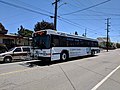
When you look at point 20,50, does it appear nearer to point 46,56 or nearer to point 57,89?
point 46,56

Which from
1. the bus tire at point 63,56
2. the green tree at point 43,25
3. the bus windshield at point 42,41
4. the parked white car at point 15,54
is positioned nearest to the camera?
the bus windshield at point 42,41

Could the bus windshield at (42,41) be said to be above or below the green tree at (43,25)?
below

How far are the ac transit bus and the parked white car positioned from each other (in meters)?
2.12

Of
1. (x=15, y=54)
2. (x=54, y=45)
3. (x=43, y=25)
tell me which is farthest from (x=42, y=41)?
(x=43, y=25)

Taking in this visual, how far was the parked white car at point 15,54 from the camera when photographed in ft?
50.7

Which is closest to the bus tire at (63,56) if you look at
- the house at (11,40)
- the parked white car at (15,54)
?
the parked white car at (15,54)

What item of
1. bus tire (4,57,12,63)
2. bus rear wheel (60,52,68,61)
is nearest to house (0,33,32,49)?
bus tire (4,57,12,63)

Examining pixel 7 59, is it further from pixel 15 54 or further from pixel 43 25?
pixel 43 25

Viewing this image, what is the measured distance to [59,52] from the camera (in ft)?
52.1

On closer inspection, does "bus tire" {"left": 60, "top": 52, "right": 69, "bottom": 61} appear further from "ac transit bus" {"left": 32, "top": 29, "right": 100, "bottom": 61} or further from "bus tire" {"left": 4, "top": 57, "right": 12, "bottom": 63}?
"bus tire" {"left": 4, "top": 57, "right": 12, "bottom": 63}

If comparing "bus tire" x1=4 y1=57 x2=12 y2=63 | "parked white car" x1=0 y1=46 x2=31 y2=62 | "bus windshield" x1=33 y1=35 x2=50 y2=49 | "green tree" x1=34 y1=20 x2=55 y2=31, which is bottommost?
"bus tire" x1=4 y1=57 x2=12 y2=63

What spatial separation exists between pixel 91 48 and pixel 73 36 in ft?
20.7

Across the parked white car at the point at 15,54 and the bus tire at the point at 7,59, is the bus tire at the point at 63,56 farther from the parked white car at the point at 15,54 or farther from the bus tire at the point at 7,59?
the bus tire at the point at 7,59

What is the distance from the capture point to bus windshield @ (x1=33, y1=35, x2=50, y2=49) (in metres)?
14.5
